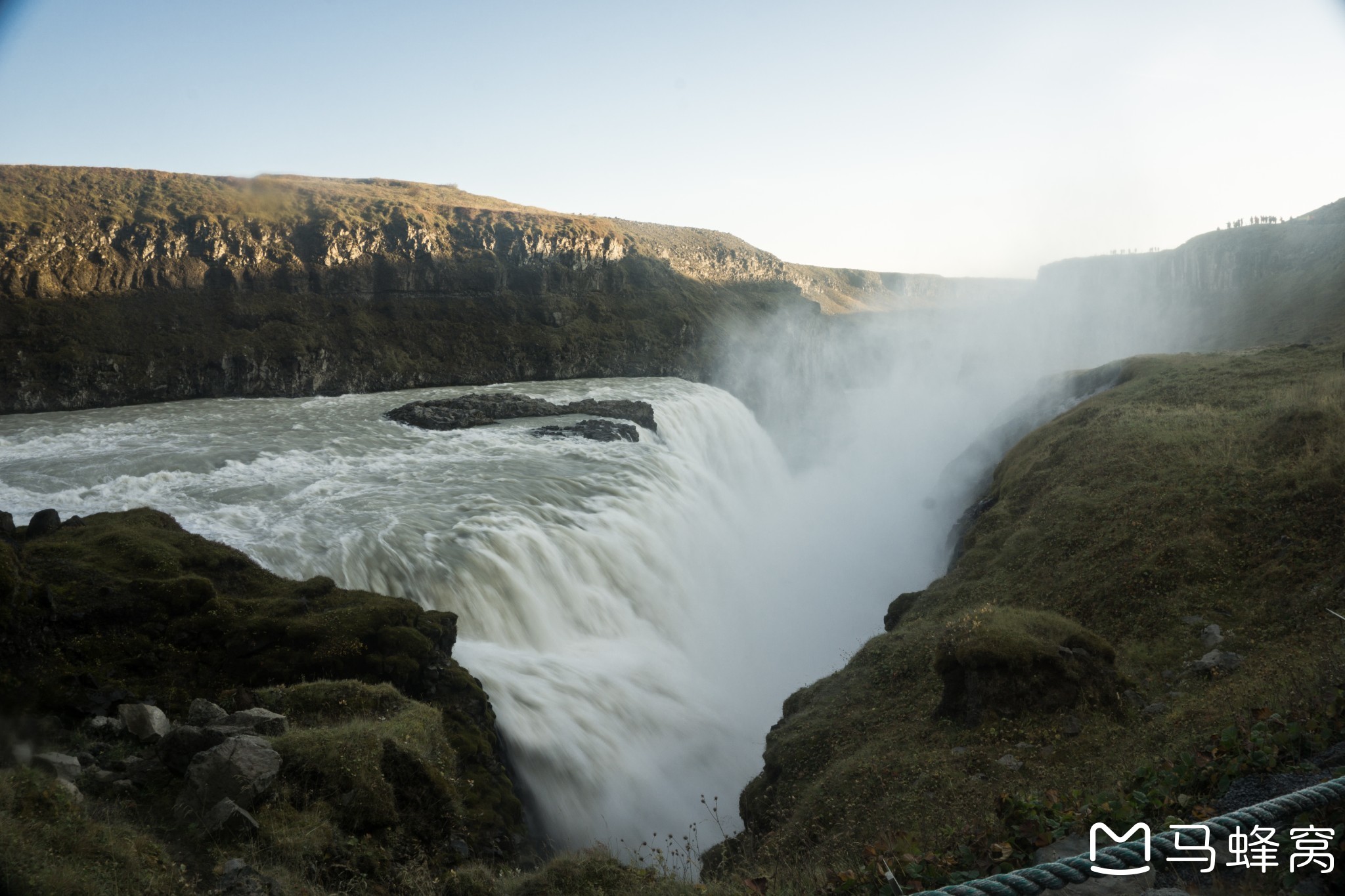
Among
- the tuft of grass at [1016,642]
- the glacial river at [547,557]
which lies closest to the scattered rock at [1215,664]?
the tuft of grass at [1016,642]

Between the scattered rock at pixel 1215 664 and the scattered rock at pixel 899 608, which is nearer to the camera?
the scattered rock at pixel 1215 664

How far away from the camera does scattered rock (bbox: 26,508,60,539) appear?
12.5 metres

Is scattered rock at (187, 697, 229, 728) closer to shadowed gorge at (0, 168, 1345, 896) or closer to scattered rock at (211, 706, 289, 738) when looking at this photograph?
shadowed gorge at (0, 168, 1345, 896)

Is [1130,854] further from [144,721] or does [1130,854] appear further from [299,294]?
[299,294]

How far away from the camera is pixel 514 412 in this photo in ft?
134

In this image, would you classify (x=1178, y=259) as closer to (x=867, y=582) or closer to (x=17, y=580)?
(x=867, y=582)

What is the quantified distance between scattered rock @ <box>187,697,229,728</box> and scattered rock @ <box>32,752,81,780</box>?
1.24m

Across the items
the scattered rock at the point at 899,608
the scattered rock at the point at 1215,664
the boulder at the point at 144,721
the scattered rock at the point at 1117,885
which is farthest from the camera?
the scattered rock at the point at 899,608

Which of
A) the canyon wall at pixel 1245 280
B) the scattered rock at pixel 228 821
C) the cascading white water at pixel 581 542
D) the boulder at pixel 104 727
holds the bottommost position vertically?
the cascading white water at pixel 581 542

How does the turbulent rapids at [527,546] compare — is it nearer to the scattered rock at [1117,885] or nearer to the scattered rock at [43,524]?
the scattered rock at [43,524]

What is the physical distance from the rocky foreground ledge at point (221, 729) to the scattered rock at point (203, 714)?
2 centimetres

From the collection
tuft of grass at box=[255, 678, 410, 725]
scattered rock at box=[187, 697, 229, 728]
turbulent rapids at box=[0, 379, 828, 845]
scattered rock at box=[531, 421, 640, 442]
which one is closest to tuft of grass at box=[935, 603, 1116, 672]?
turbulent rapids at box=[0, 379, 828, 845]

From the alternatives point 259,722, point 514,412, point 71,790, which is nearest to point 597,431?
point 514,412

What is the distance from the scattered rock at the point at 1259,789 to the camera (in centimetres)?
529
